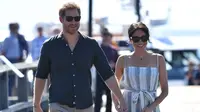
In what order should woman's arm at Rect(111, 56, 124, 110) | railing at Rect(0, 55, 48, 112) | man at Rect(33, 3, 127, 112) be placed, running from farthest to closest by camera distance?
railing at Rect(0, 55, 48, 112) < woman's arm at Rect(111, 56, 124, 110) < man at Rect(33, 3, 127, 112)

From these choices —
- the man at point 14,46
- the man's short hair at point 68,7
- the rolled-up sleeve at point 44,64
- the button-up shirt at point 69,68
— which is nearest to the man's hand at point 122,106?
the button-up shirt at point 69,68

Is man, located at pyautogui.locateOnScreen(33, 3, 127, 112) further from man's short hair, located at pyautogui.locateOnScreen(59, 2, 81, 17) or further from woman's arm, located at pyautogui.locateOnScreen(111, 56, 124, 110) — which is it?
woman's arm, located at pyautogui.locateOnScreen(111, 56, 124, 110)

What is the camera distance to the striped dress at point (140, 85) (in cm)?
733

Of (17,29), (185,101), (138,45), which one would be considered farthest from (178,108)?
(138,45)

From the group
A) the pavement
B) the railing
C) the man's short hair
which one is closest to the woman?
the man's short hair

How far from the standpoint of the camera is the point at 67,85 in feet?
23.7

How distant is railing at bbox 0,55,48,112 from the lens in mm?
12195

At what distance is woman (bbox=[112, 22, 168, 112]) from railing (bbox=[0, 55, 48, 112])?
4.69 m

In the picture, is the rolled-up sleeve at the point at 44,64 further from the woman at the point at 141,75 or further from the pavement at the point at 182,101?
the pavement at the point at 182,101

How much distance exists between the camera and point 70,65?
23.6ft

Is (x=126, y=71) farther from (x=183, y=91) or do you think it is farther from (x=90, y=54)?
(x=183, y=91)

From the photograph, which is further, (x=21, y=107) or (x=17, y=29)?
(x=17, y=29)

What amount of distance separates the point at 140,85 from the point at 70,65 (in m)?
0.69

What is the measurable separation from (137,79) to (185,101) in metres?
10.2
